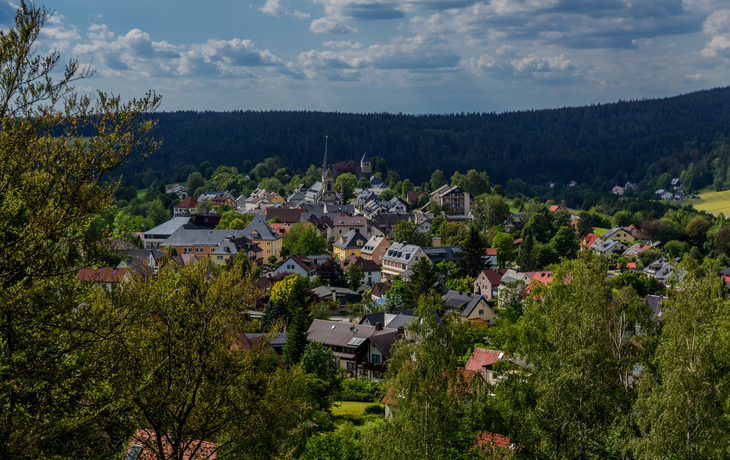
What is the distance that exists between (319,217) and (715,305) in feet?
264

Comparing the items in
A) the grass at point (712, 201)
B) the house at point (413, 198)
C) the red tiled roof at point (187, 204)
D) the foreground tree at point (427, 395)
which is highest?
the foreground tree at point (427, 395)

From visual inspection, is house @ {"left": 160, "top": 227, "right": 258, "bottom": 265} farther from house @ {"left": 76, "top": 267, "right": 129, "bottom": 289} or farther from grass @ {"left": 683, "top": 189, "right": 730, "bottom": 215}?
grass @ {"left": 683, "top": 189, "right": 730, "bottom": 215}

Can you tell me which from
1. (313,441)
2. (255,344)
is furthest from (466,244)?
(255,344)

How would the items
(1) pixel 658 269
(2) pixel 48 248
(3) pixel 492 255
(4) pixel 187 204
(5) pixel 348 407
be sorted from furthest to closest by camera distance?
(4) pixel 187 204 < (3) pixel 492 255 < (1) pixel 658 269 < (5) pixel 348 407 < (2) pixel 48 248

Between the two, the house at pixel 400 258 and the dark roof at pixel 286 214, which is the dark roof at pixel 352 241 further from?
the dark roof at pixel 286 214

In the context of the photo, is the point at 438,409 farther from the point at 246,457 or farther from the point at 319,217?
the point at 319,217

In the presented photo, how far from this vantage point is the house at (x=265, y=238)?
73688 mm

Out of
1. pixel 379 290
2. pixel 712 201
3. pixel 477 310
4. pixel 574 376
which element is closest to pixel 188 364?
pixel 574 376

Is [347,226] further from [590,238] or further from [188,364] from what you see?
[188,364]

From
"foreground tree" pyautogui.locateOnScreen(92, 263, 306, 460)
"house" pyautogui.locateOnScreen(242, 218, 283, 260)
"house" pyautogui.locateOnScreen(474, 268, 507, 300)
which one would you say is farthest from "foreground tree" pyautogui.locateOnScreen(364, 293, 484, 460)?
"house" pyautogui.locateOnScreen(242, 218, 283, 260)

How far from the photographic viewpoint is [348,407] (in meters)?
28.8

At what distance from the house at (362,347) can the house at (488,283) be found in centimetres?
2272

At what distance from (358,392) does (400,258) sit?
3589 cm

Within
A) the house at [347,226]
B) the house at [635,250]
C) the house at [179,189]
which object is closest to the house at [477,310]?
the house at [635,250]
